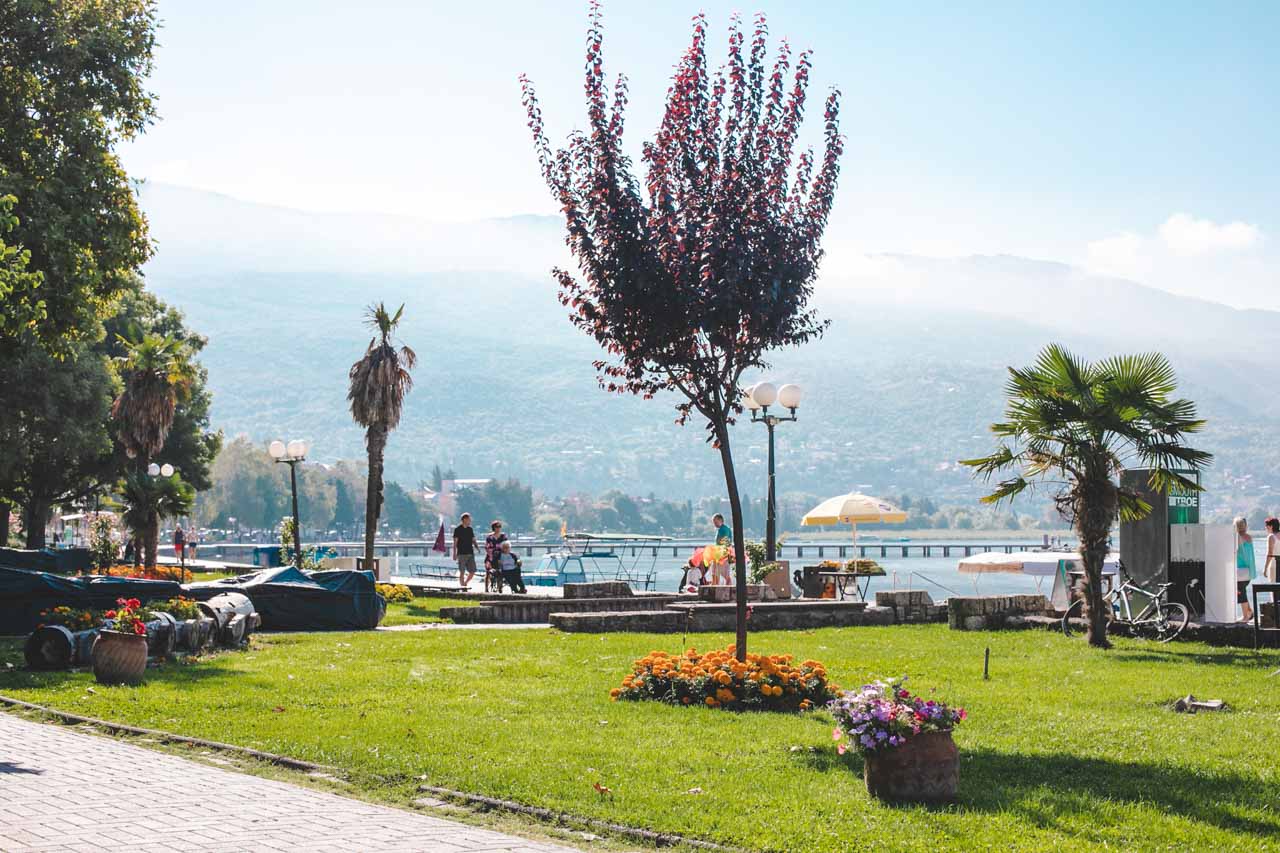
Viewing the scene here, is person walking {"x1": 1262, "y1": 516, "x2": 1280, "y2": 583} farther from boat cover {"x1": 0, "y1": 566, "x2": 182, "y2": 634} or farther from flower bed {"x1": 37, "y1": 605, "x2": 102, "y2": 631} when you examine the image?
flower bed {"x1": 37, "y1": 605, "x2": 102, "y2": 631}

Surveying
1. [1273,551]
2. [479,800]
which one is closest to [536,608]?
[1273,551]

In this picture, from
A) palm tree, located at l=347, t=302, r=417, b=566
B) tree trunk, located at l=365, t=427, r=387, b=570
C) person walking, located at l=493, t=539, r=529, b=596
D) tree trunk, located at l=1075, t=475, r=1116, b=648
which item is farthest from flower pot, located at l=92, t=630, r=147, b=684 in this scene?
palm tree, located at l=347, t=302, r=417, b=566

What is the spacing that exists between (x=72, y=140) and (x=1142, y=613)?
18155 mm

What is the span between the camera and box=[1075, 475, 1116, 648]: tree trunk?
17.6 m

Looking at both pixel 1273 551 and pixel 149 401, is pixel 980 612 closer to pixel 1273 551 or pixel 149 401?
pixel 1273 551

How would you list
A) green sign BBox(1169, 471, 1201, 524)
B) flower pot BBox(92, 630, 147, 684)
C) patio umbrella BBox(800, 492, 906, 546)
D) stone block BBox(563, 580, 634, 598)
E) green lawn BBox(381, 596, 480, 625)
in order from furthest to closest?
1. patio umbrella BBox(800, 492, 906, 546)
2. stone block BBox(563, 580, 634, 598)
3. green lawn BBox(381, 596, 480, 625)
4. green sign BBox(1169, 471, 1201, 524)
5. flower pot BBox(92, 630, 147, 684)

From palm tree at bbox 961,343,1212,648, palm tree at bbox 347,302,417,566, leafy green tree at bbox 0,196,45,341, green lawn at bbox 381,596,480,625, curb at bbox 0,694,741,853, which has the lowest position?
green lawn at bbox 381,596,480,625

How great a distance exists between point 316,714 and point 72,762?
2.51m

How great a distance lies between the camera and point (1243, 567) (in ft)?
68.1

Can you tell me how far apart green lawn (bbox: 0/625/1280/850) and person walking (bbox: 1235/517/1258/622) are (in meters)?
3.78

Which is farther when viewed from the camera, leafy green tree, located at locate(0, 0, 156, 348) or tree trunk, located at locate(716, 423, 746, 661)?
leafy green tree, located at locate(0, 0, 156, 348)

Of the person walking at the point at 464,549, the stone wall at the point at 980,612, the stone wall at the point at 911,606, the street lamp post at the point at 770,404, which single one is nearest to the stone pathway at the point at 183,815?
the stone wall at the point at 980,612

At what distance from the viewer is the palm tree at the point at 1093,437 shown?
17500 mm

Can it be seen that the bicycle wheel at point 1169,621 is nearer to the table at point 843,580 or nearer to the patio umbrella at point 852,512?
the table at point 843,580
